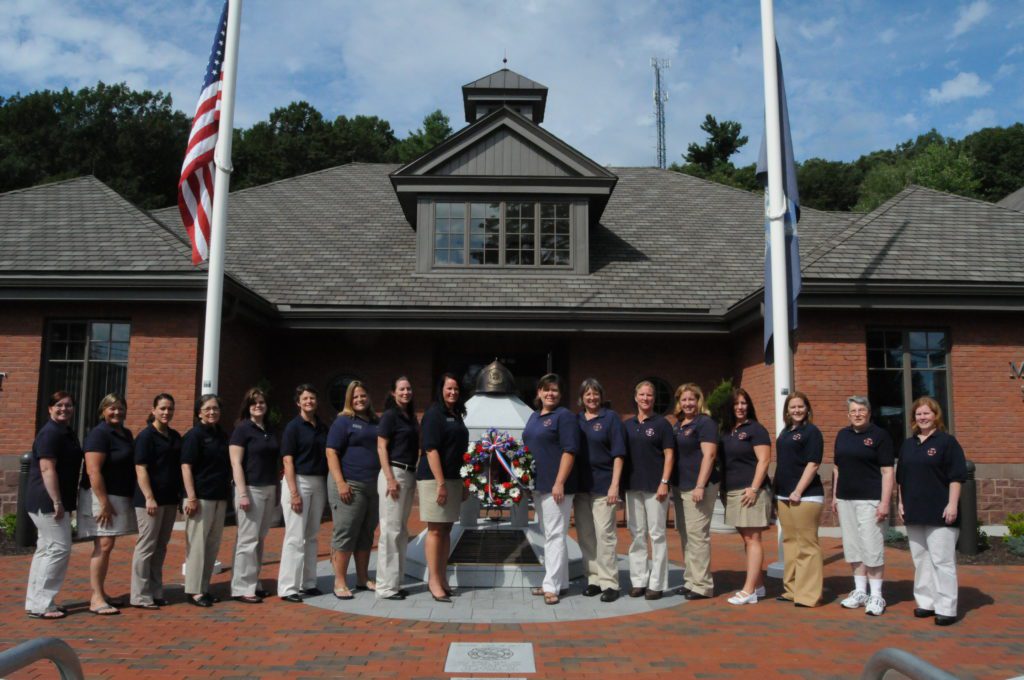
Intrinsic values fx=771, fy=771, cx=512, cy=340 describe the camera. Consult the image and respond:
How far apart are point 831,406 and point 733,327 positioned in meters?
2.48

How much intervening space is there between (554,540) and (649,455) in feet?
3.66

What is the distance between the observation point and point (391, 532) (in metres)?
6.74

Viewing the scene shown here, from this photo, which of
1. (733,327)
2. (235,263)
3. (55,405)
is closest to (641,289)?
(733,327)

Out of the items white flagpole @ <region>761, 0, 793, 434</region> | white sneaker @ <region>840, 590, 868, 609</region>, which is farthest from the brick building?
white sneaker @ <region>840, 590, 868, 609</region>

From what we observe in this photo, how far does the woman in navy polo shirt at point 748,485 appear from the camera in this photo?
6.71 metres

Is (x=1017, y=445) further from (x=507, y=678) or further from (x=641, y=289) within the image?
(x=507, y=678)

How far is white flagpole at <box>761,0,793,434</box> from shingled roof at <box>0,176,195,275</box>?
8218 mm

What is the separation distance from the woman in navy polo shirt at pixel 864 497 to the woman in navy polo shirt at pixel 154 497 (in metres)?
5.81

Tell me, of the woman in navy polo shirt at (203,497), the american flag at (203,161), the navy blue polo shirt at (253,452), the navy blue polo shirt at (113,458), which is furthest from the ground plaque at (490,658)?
A: the american flag at (203,161)

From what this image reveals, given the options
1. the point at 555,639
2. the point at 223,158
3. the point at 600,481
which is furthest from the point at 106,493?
the point at 223,158

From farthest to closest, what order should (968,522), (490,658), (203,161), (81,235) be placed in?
(81,235)
(203,161)
(968,522)
(490,658)

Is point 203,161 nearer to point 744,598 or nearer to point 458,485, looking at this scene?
point 458,485

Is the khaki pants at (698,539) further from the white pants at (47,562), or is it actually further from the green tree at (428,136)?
the green tree at (428,136)

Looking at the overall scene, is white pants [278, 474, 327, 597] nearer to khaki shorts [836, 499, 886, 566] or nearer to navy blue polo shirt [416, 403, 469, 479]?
navy blue polo shirt [416, 403, 469, 479]
